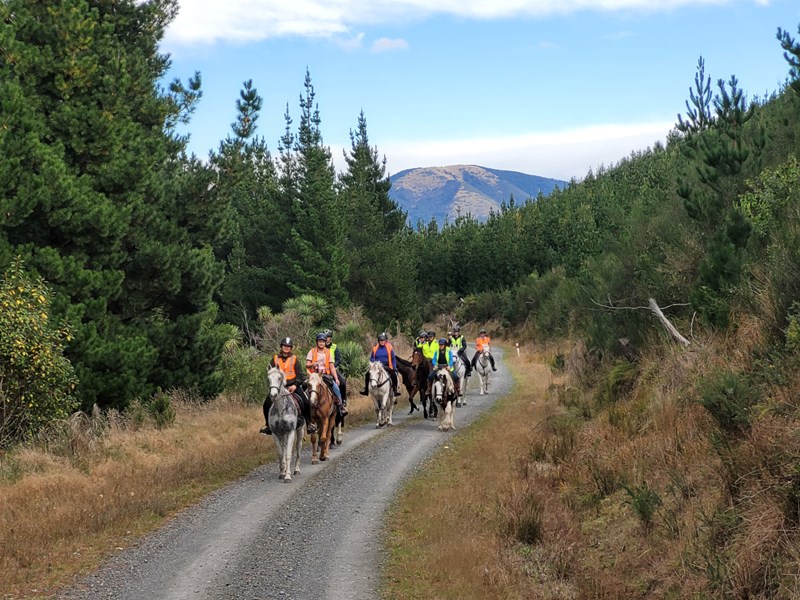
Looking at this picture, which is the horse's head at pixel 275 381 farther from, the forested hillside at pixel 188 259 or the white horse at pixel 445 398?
the white horse at pixel 445 398

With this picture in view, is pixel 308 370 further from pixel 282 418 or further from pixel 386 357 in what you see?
pixel 386 357

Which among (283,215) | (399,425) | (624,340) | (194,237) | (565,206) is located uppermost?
(565,206)

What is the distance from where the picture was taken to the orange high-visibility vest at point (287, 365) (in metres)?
15.0

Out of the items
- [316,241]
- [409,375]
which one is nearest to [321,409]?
[409,375]

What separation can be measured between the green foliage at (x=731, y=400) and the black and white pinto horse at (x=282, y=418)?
7606 mm

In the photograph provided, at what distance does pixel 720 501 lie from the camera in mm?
8352

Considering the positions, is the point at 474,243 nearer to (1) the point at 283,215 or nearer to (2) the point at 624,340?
(1) the point at 283,215

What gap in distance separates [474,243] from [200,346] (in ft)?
253

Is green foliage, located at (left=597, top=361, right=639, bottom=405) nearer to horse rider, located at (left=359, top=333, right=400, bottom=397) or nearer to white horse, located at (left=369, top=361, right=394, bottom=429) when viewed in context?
white horse, located at (left=369, top=361, right=394, bottom=429)

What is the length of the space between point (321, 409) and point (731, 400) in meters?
8.91

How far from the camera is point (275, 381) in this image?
14.0 metres

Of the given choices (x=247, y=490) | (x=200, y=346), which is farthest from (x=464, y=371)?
(x=247, y=490)

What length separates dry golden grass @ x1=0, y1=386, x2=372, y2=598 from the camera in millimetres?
9211

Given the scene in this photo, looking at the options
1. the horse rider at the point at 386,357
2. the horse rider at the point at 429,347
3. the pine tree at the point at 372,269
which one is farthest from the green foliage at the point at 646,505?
the pine tree at the point at 372,269
